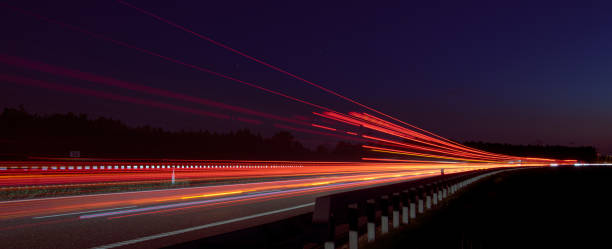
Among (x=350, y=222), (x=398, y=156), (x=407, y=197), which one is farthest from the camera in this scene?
(x=398, y=156)

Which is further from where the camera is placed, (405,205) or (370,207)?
(405,205)

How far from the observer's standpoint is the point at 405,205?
10.2 m

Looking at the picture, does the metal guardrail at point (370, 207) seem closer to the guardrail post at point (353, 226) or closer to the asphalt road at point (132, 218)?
the guardrail post at point (353, 226)

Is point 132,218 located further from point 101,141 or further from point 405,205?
point 101,141

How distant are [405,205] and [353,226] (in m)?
3.76

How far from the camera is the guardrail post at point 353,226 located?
263 inches

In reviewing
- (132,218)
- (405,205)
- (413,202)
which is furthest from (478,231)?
(132,218)

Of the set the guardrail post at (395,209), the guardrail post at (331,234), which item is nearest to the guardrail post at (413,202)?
the guardrail post at (395,209)

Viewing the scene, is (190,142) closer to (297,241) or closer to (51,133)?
(51,133)

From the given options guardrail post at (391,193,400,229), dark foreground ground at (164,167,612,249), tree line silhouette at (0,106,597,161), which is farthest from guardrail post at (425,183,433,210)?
tree line silhouette at (0,106,597,161)

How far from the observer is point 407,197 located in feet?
33.7

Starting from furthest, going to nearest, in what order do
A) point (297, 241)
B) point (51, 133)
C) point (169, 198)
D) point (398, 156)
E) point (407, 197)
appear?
point (398, 156) < point (51, 133) < point (169, 198) < point (407, 197) < point (297, 241)

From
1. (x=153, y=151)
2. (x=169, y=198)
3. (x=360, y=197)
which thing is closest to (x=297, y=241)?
(x=360, y=197)

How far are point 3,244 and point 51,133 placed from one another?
190 feet
